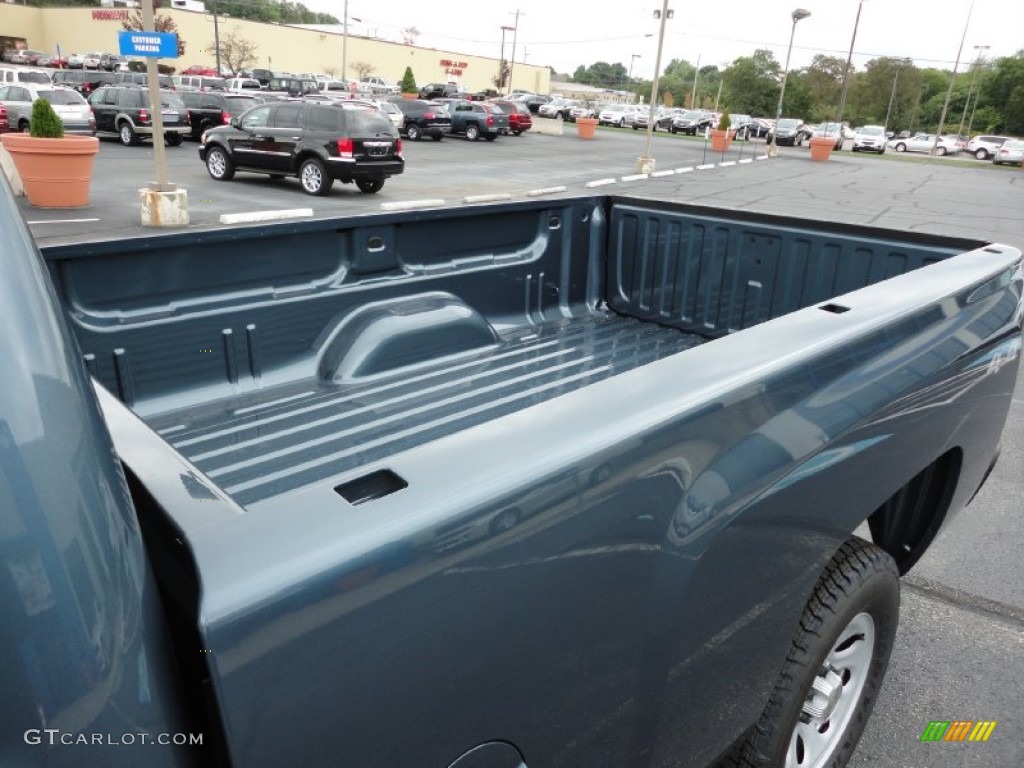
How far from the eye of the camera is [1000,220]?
17.8 metres

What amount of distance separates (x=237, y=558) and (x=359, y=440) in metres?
1.83

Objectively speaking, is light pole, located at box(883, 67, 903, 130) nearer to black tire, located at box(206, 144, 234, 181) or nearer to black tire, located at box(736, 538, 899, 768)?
black tire, located at box(206, 144, 234, 181)

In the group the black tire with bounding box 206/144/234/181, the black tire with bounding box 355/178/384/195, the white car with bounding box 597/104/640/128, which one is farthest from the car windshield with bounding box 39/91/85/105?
the white car with bounding box 597/104/640/128

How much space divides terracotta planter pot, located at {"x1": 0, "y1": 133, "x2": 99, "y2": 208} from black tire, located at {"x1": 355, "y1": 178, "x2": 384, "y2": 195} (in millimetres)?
5199

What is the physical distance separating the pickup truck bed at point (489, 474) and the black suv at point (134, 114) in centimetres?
2214

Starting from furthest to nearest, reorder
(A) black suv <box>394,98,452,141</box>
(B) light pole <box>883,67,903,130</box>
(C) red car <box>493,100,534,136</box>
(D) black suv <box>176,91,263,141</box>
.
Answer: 1. (B) light pole <box>883,67,903,130</box>
2. (C) red car <box>493,100,534,136</box>
3. (A) black suv <box>394,98,452,141</box>
4. (D) black suv <box>176,91,263,141</box>

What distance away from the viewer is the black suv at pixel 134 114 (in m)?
22.7

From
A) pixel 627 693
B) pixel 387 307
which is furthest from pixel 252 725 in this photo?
pixel 387 307

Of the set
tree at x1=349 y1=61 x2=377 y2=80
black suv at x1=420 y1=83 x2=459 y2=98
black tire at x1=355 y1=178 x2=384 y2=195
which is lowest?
black tire at x1=355 y1=178 x2=384 y2=195

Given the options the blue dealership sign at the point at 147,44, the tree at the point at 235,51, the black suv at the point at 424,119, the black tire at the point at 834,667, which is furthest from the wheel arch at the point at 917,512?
the tree at the point at 235,51

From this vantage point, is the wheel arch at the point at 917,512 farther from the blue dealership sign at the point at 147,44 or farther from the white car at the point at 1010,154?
the white car at the point at 1010,154

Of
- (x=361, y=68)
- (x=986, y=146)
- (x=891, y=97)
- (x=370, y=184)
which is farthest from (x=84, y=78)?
(x=891, y=97)

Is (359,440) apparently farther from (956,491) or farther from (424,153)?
(424,153)

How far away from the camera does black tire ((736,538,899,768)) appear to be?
203cm
